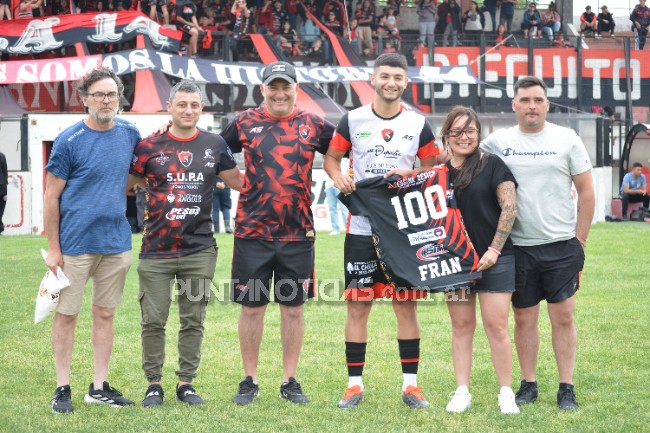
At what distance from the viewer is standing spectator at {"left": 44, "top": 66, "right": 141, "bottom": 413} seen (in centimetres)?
613

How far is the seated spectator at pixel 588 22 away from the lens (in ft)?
98.6

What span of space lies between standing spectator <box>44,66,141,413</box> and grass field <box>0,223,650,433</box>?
0.51 metres

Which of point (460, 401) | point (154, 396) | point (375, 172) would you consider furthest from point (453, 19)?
point (154, 396)

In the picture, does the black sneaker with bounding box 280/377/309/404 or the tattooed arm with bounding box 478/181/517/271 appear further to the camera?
the black sneaker with bounding box 280/377/309/404

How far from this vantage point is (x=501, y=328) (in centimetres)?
605

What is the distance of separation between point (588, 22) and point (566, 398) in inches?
1026

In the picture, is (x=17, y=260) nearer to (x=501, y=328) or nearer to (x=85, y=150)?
(x=85, y=150)

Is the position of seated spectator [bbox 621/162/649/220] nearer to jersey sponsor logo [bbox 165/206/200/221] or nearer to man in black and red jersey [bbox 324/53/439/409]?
man in black and red jersey [bbox 324/53/439/409]

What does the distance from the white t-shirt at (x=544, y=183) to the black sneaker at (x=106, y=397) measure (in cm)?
284

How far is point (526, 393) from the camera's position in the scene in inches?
249

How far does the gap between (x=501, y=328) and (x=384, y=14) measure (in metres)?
23.8

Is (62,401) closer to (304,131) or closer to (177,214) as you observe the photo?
(177,214)

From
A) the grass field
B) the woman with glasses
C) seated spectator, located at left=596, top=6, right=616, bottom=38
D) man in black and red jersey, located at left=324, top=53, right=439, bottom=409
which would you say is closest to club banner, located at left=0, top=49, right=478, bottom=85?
seated spectator, located at left=596, top=6, right=616, bottom=38

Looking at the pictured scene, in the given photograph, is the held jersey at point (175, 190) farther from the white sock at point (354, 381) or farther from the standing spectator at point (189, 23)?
the standing spectator at point (189, 23)
